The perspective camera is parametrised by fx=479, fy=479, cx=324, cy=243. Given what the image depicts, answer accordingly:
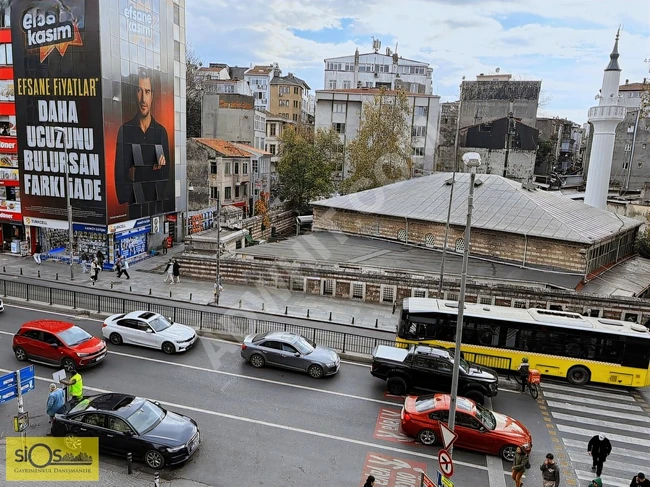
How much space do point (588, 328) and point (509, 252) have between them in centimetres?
1236

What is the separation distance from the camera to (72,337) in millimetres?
17203

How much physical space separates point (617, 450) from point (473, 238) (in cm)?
1846

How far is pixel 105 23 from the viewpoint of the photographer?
30.8 m

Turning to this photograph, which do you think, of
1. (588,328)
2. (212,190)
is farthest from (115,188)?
(588,328)

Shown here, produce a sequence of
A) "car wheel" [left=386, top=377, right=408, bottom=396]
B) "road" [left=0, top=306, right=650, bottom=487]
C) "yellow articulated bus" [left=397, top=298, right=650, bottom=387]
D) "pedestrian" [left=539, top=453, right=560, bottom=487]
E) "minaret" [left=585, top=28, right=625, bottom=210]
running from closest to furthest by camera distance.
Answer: "pedestrian" [left=539, top=453, right=560, bottom=487], "road" [left=0, top=306, right=650, bottom=487], "car wheel" [left=386, top=377, right=408, bottom=396], "yellow articulated bus" [left=397, top=298, right=650, bottom=387], "minaret" [left=585, top=28, right=625, bottom=210]

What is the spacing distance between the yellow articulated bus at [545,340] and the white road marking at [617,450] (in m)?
4.38

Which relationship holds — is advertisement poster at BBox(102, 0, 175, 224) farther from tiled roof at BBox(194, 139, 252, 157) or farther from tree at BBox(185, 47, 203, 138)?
tree at BBox(185, 47, 203, 138)

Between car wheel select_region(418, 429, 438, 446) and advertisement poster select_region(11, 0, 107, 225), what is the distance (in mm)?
26341

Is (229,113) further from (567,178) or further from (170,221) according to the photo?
(567,178)

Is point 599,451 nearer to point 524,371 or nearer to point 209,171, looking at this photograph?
point 524,371

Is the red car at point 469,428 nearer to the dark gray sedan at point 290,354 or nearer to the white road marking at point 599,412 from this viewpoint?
the white road marking at point 599,412

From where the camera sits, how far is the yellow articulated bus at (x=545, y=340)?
17969 millimetres

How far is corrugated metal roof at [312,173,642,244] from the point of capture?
2911 cm

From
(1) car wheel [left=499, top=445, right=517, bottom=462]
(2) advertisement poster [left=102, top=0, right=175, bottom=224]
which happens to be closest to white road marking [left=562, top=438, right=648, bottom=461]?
(1) car wheel [left=499, top=445, right=517, bottom=462]
